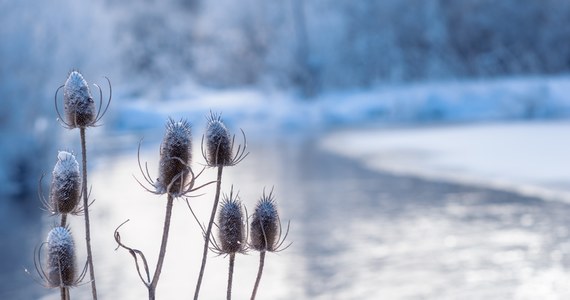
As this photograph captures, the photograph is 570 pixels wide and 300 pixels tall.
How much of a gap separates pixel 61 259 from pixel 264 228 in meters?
0.33

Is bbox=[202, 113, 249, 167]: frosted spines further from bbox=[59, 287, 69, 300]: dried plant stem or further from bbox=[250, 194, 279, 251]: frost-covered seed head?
bbox=[59, 287, 69, 300]: dried plant stem

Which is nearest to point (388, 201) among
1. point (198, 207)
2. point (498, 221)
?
point (498, 221)

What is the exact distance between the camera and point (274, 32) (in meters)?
32.0

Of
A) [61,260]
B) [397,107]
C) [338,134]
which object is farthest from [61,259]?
[397,107]

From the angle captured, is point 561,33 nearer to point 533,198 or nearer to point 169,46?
point 169,46

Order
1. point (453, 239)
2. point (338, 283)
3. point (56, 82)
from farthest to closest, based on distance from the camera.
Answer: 1. point (56, 82)
2. point (453, 239)
3. point (338, 283)

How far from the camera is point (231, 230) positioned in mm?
1356

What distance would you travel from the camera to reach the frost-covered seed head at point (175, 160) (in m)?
1.27

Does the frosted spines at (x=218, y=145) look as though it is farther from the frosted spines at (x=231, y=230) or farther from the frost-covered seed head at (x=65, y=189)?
the frost-covered seed head at (x=65, y=189)

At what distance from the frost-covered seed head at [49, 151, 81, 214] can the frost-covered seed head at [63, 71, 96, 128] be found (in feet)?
0.24

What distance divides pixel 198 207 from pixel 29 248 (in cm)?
309

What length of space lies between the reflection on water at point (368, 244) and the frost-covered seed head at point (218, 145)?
18.6 ft

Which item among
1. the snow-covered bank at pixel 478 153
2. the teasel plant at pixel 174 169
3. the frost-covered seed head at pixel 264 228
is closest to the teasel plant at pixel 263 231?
the frost-covered seed head at pixel 264 228

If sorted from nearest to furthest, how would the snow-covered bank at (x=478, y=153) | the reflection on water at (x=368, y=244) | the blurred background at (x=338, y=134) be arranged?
the reflection on water at (x=368, y=244) → the blurred background at (x=338, y=134) → the snow-covered bank at (x=478, y=153)
